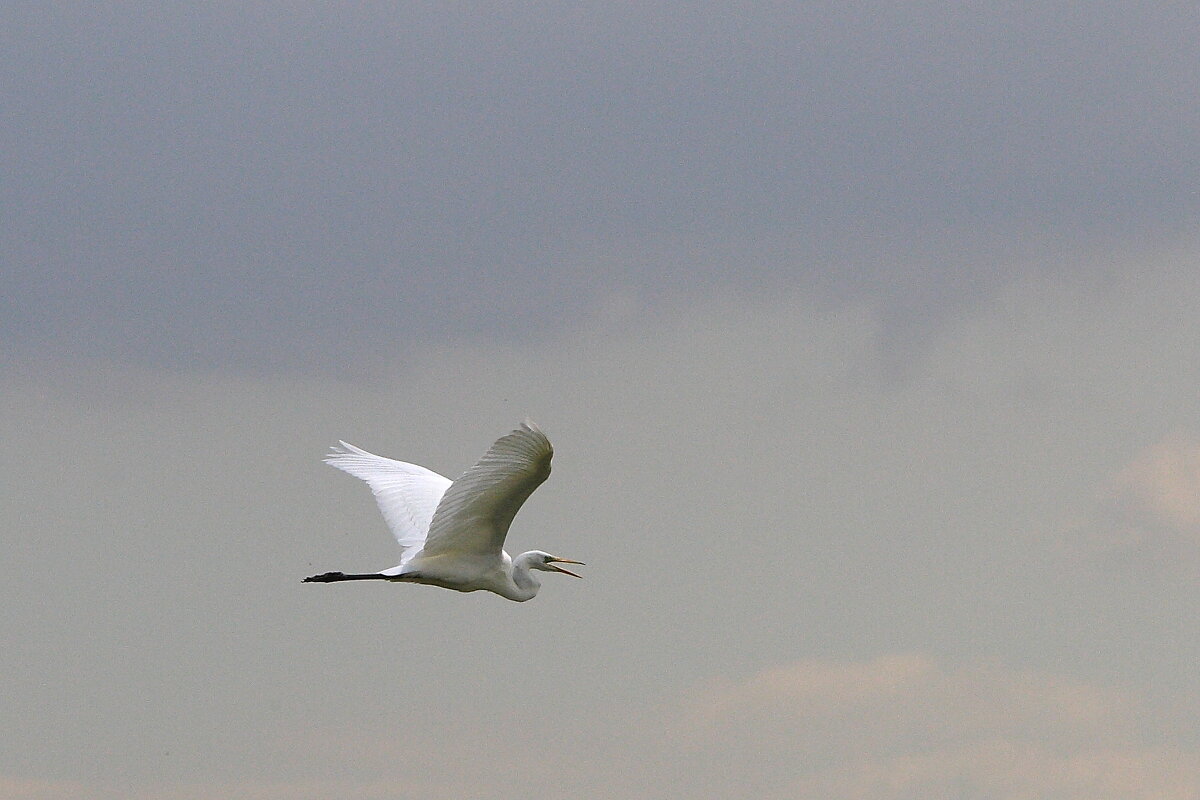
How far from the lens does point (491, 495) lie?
2842 cm

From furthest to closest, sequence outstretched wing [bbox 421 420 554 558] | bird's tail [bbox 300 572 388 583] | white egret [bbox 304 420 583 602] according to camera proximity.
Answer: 1. bird's tail [bbox 300 572 388 583]
2. white egret [bbox 304 420 583 602]
3. outstretched wing [bbox 421 420 554 558]

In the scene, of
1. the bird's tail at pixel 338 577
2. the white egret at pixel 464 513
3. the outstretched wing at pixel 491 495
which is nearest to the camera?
the outstretched wing at pixel 491 495

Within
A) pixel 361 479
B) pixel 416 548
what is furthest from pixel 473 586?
pixel 361 479

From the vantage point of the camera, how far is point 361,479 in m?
35.8

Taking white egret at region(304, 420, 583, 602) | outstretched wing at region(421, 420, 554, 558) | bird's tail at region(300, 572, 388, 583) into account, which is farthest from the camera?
bird's tail at region(300, 572, 388, 583)

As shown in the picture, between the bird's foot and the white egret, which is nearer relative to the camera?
the white egret

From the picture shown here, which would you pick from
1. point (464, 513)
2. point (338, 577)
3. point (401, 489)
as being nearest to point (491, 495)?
point (464, 513)

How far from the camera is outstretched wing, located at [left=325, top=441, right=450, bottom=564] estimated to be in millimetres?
33656

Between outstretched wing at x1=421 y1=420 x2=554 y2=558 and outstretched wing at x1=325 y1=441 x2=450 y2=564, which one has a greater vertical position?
outstretched wing at x1=325 y1=441 x2=450 y2=564

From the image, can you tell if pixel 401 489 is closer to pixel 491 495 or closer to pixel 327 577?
pixel 327 577

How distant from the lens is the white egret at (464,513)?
26875 millimetres

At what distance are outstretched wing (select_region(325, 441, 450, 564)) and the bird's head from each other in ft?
6.19

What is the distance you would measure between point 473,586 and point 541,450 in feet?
21.9

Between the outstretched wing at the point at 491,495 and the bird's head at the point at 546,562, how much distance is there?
4.64 feet
